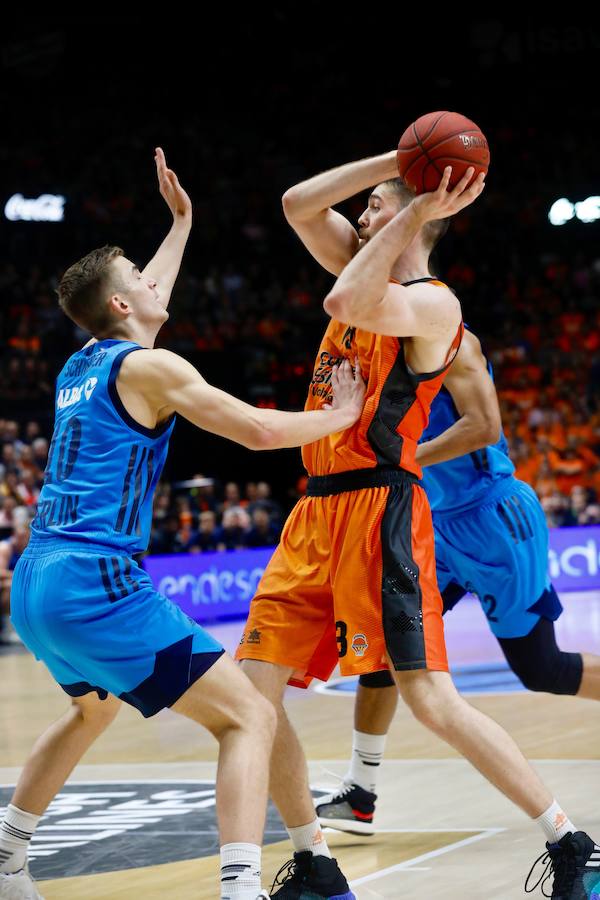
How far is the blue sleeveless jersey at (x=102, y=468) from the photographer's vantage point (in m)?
3.54

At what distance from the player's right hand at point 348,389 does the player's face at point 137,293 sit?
576mm

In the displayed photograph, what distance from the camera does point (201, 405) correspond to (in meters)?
3.51

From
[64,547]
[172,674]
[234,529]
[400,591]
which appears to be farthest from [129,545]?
[234,529]

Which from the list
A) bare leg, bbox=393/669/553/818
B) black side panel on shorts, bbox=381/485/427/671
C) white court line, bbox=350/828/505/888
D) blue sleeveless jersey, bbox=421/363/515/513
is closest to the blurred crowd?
blue sleeveless jersey, bbox=421/363/515/513

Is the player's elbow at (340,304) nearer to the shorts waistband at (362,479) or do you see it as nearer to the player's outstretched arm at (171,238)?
the shorts waistband at (362,479)

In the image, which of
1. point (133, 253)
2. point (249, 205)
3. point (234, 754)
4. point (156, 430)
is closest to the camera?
point (234, 754)

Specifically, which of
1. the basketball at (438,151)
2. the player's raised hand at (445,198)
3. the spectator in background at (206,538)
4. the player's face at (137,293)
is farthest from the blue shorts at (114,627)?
the spectator in background at (206,538)

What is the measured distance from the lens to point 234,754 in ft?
11.1

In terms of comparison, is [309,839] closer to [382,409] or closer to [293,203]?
[382,409]

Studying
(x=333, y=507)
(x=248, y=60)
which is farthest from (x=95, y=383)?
(x=248, y=60)

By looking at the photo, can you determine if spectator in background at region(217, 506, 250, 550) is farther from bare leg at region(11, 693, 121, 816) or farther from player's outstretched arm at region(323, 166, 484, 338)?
player's outstretched arm at region(323, 166, 484, 338)

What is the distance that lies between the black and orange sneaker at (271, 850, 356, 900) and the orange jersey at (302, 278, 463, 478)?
1188 millimetres

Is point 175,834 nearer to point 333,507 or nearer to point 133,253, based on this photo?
point 333,507

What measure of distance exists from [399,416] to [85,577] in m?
1.13
